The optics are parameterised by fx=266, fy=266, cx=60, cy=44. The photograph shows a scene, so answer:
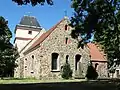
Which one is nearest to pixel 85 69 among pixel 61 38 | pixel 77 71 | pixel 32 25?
pixel 77 71

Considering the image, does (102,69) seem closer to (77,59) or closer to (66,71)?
(77,59)

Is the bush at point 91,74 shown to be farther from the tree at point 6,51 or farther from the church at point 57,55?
the tree at point 6,51

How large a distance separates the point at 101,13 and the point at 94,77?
13.6 metres

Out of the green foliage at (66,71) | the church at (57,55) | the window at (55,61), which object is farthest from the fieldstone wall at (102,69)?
the window at (55,61)

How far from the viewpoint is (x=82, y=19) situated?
101 feet

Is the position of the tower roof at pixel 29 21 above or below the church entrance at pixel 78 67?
above

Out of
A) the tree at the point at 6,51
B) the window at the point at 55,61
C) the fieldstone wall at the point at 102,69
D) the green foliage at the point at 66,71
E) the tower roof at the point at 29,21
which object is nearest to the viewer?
the green foliage at the point at 66,71

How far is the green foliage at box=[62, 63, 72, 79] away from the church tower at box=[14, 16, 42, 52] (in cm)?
3045

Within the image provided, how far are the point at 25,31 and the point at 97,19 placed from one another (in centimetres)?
4195

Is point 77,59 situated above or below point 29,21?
below

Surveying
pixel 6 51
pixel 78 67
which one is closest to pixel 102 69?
pixel 78 67

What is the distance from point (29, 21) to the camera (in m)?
69.4

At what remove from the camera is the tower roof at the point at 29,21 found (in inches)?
2714

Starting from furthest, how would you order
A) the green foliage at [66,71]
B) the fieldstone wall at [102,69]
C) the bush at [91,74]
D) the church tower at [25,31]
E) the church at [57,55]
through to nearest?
the church tower at [25,31] → the fieldstone wall at [102,69] → the bush at [91,74] → the church at [57,55] → the green foliage at [66,71]
